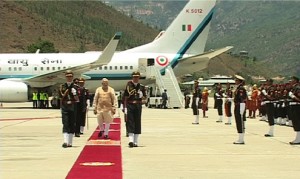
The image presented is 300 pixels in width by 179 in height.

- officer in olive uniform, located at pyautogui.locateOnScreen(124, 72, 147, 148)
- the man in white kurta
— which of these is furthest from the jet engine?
officer in olive uniform, located at pyautogui.locateOnScreen(124, 72, 147, 148)

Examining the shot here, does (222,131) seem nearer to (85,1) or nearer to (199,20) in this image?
(199,20)

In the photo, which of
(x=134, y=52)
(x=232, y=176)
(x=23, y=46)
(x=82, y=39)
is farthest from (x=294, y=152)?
(x=82, y=39)

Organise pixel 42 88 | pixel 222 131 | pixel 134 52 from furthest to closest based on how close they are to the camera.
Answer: pixel 134 52 < pixel 42 88 < pixel 222 131

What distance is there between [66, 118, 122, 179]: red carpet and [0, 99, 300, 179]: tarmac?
16cm

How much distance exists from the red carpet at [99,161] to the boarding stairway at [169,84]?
77.6ft

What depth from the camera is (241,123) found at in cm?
1662

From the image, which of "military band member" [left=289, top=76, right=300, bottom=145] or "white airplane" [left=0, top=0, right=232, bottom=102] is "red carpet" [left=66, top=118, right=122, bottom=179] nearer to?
"military band member" [left=289, top=76, right=300, bottom=145]

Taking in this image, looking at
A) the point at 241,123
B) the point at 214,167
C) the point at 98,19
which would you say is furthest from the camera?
the point at 98,19

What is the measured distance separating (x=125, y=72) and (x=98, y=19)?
352 ft

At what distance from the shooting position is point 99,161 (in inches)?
499

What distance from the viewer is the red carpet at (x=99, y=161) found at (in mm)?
10969

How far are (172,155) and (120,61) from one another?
2846cm

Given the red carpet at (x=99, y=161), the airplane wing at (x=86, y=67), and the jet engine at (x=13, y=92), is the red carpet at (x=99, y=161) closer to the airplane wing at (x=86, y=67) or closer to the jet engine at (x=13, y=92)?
the airplane wing at (x=86, y=67)

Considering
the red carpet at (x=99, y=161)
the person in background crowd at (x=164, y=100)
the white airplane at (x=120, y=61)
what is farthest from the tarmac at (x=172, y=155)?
the person in background crowd at (x=164, y=100)
